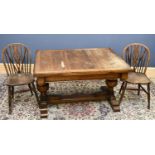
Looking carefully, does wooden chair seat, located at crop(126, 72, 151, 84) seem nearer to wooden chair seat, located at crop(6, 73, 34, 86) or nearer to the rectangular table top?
the rectangular table top

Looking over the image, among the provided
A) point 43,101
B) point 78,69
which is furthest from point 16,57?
point 78,69

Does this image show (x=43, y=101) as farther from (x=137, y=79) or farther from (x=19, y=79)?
(x=137, y=79)

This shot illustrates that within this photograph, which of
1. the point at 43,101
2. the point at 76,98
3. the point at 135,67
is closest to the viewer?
the point at 43,101

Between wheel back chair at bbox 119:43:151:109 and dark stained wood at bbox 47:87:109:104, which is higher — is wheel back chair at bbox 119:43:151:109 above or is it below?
above

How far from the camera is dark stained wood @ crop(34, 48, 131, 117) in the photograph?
2750 millimetres

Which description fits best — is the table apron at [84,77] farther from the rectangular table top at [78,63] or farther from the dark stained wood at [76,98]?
the dark stained wood at [76,98]

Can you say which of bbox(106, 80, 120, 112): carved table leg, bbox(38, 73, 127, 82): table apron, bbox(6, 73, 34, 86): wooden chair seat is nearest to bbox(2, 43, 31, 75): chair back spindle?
bbox(6, 73, 34, 86): wooden chair seat

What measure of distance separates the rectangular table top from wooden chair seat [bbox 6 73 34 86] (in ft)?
0.90

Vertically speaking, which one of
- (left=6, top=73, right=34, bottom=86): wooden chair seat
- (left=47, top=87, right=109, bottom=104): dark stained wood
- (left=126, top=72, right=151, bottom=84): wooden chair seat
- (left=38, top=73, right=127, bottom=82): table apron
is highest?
(left=38, top=73, right=127, bottom=82): table apron

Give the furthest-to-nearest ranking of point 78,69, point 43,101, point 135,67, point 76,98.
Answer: point 135,67 → point 76,98 → point 43,101 → point 78,69

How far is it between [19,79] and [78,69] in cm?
84

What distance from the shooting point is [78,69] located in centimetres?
278

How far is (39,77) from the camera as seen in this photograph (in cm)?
275

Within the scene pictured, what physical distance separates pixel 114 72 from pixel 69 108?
82 centimetres
